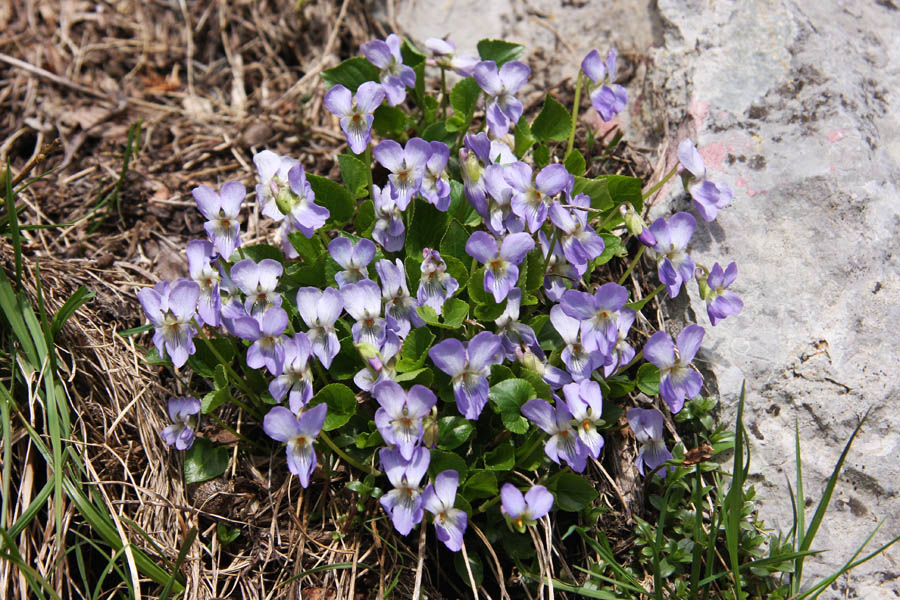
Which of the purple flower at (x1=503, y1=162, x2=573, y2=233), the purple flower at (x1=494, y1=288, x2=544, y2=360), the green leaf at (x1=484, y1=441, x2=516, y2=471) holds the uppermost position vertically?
the purple flower at (x1=503, y1=162, x2=573, y2=233)

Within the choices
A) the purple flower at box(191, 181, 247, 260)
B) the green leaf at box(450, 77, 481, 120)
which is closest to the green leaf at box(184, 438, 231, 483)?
the purple flower at box(191, 181, 247, 260)

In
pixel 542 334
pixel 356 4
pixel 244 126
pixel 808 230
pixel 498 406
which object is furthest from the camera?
pixel 356 4

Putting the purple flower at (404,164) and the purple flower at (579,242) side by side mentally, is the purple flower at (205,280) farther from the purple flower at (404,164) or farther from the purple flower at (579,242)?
the purple flower at (579,242)

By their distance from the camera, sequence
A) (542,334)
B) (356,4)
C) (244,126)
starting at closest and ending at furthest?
(542,334)
(244,126)
(356,4)

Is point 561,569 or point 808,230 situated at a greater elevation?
point 808,230

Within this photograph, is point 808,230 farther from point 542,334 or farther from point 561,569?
point 561,569

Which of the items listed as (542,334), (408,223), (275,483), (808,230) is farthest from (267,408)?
(808,230)

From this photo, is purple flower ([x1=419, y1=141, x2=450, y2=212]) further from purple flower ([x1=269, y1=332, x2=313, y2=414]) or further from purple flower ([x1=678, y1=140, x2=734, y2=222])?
purple flower ([x1=678, y1=140, x2=734, y2=222])
